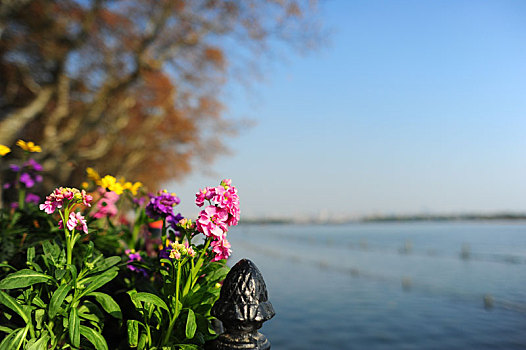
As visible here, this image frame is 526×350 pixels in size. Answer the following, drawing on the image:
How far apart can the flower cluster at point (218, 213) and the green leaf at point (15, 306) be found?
92cm

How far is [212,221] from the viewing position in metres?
2.01

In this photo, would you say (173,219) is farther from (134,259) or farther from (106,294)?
(106,294)

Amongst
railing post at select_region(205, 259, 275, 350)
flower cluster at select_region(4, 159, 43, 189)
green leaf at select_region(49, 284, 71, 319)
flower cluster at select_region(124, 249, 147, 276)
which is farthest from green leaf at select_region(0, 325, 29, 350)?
flower cluster at select_region(4, 159, 43, 189)

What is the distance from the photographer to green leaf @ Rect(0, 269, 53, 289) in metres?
1.84

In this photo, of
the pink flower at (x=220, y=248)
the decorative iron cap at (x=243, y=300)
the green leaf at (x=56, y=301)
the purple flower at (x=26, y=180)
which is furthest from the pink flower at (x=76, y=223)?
the purple flower at (x=26, y=180)

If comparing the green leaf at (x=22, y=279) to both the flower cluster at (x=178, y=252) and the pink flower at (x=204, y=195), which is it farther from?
the pink flower at (x=204, y=195)

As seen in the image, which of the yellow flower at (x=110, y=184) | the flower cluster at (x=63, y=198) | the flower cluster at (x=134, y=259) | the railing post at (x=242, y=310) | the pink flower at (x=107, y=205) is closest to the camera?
the railing post at (x=242, y=310)

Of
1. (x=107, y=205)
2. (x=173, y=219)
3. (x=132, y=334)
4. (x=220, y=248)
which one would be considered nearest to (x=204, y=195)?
(x=220, y=248)

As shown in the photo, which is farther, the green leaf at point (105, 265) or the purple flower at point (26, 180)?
the purple flower at point (26, 180)

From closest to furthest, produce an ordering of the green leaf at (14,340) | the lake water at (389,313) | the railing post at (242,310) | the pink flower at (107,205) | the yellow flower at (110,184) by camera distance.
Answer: the green leaf at (14,340) → the railing post at (242,310) → the yellow flower at (110,184) → the pink flower at (107,205) → the lake water at (389,313)

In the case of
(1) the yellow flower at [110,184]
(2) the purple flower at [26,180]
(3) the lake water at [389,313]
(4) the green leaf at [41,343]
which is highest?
(2) the purple flower at [26,180]

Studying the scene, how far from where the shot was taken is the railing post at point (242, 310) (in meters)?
1.89

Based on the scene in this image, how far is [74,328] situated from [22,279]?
1.18ft

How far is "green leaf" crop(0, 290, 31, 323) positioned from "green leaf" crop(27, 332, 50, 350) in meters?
0.11
